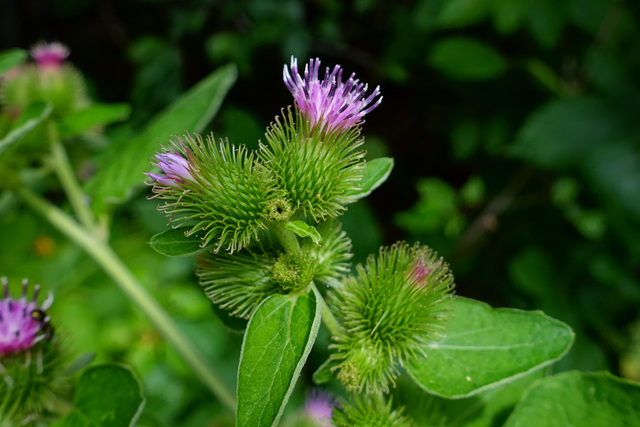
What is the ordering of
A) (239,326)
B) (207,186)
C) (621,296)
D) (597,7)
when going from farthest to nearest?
(621,296) < (597,7) < (239,326) < (207,186)

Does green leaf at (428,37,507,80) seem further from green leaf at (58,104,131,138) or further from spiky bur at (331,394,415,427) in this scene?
spiky bur at (331,394,415,427)

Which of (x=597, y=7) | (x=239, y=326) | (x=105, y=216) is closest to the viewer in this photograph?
(x=239, y=326)

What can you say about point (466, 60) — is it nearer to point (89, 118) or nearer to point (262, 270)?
point (89, 118)

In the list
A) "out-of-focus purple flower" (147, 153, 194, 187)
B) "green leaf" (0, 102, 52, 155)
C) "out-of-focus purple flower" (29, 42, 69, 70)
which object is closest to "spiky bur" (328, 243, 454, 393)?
"out-of-focus purple flower" (147, 153, 194, 187)

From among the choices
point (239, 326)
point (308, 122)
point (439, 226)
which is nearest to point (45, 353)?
point (239, 326)

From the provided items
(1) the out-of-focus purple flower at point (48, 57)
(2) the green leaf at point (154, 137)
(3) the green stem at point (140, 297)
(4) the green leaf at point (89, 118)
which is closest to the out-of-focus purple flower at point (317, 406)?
(3) the green stem at point (140, 297)

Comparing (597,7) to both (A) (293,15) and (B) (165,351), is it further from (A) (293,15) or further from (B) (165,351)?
(B) (165,351)
